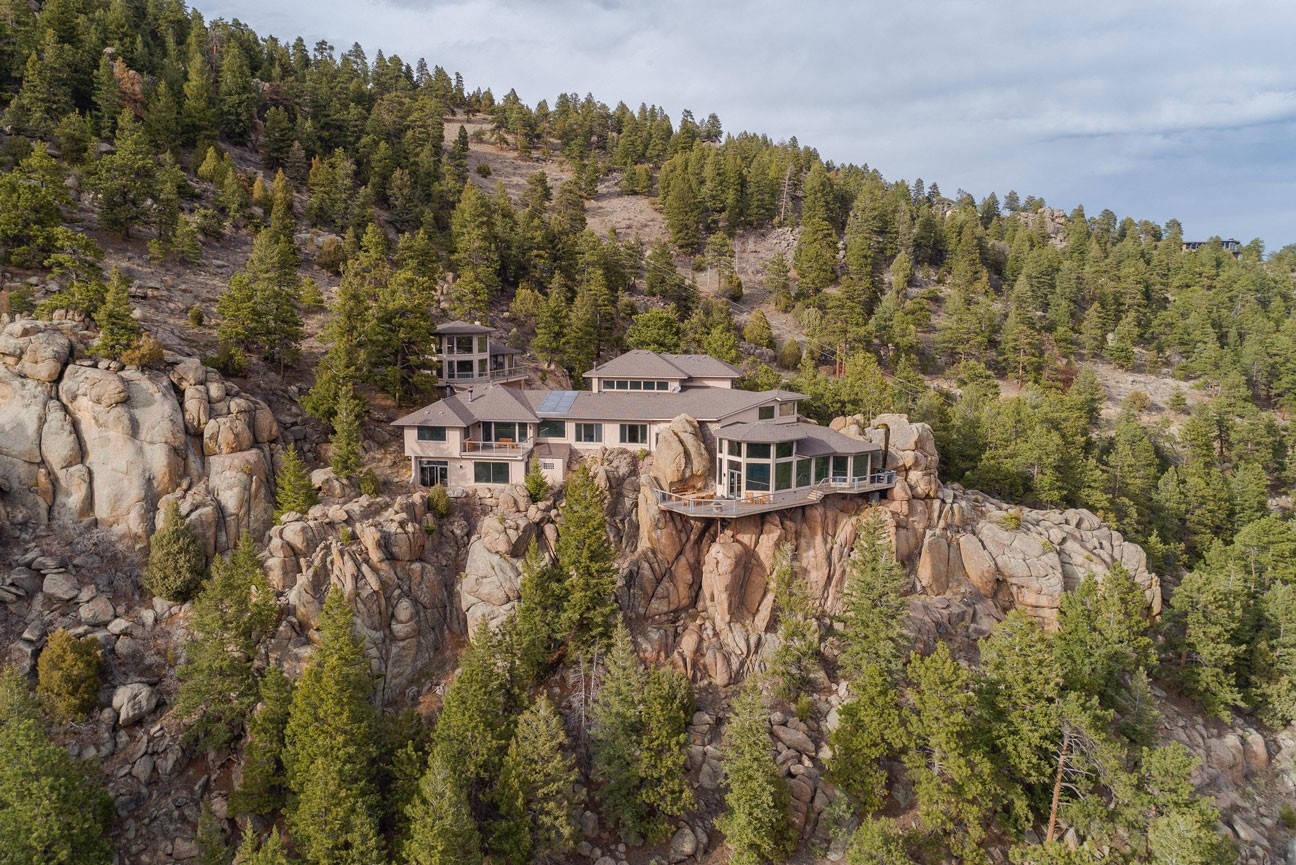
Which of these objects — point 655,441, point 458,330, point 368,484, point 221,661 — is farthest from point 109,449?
point 655,441

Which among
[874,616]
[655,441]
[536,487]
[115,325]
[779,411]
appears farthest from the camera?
[779,411]

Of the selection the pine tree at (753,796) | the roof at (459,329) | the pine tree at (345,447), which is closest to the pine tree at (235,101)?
the roof at (459,329)

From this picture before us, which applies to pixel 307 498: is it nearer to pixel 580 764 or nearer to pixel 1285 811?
pixel 580 764

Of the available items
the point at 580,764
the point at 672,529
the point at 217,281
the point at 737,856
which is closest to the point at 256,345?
the point at 217,281

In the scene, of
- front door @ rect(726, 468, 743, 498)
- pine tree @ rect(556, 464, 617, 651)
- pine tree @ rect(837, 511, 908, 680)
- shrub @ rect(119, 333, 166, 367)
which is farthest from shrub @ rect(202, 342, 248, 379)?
pine tree @ rect(837, 511, 908, 680)

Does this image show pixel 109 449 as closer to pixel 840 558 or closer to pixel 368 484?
pixel 368 484
